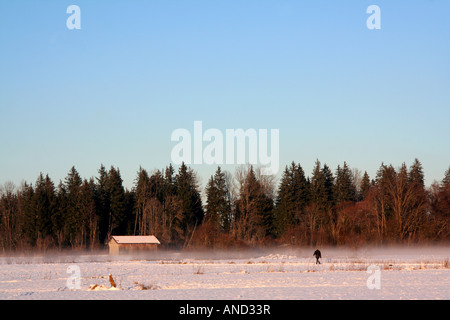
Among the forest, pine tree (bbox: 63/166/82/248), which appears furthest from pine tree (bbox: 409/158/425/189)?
pine tree (bbox: 63/166/82/248)

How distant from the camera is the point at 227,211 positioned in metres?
93.1

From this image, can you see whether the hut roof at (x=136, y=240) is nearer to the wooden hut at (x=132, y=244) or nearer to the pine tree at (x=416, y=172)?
the wooden hut at (x=132, y=244)

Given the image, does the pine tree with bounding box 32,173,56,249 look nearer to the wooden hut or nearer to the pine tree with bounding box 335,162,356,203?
the wooden hut

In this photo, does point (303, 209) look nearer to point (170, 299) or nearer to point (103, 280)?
point (103, 280)

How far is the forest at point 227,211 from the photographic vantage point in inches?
2911

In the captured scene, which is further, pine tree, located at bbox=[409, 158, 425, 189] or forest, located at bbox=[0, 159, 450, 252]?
pine tree, located at bbox=[409, 158, 425, 189]

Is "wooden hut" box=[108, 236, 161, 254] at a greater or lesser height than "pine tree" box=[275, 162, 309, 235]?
lesser

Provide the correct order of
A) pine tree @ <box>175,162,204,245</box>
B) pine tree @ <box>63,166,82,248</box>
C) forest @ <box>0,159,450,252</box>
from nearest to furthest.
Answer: forest @ <box>0,159,450,252</box>
pine tree @ <box>63,166,82,248</box>
pine tree @ <box>175,162,204,245</box>

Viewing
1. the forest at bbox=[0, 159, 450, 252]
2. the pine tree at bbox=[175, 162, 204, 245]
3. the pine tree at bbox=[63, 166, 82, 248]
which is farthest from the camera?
the pine tree at bbox=[175, 162, 204, 245]

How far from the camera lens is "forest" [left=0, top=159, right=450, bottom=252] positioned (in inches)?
2911

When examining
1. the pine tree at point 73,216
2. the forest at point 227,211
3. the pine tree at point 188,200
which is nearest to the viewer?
the forest at point 227,211

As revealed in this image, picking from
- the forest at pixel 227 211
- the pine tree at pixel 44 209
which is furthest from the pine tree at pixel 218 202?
the pine tree at pixel 44 209

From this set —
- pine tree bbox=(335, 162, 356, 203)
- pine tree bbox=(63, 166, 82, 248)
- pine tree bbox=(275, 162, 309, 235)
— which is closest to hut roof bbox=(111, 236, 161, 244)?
pine tree bbox=(63, 166, 82, 248)
